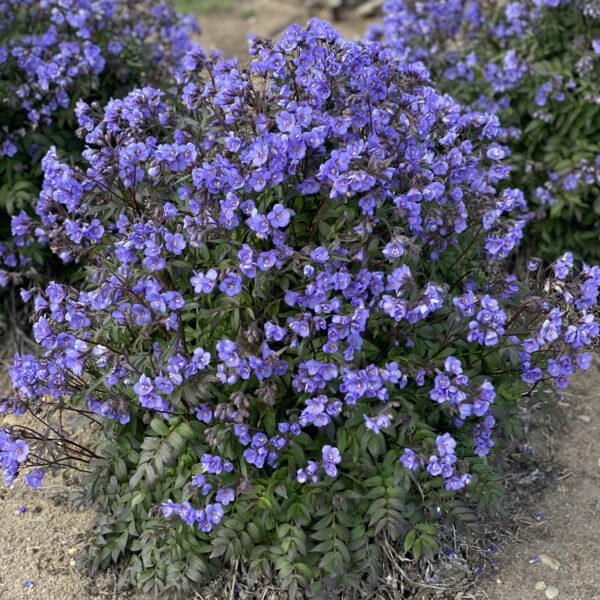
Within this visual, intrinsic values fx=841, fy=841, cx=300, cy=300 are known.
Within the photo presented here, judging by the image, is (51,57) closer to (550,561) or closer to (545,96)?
(545,96)

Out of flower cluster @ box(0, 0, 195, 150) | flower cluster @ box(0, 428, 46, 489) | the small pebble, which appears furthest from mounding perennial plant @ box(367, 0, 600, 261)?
flower cluster @ box(0, 428, 46, 489)

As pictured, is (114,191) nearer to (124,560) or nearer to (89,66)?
(89,66)

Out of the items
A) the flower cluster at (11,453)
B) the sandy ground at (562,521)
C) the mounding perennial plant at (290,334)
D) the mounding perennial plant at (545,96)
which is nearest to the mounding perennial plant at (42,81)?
the mounding perennial plant at (290,334)

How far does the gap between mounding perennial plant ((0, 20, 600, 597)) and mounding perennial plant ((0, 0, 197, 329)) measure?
97cm

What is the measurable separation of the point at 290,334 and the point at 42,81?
1.97 m

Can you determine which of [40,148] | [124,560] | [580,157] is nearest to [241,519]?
[124,560]

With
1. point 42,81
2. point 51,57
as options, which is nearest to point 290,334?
point 42,81

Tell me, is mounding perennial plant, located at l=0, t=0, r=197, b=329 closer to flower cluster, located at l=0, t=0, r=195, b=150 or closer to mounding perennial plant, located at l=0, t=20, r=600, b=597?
flower cluster, located at l=0, t=0, r=195, b=150

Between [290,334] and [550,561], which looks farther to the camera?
[550,561]

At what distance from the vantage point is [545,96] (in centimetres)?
436

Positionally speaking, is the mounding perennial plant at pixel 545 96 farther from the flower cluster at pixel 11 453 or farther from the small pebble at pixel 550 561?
the flower cluster at pixel 11 453

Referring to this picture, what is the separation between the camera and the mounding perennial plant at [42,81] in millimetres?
3957

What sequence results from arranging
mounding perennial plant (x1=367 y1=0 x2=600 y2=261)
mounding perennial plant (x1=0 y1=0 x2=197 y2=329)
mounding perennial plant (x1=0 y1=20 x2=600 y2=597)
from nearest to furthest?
mounding perennial plant (x1=0 y1=20 x2=600 y2=597)
mounding perennial plant (x1=0 y1=0 x2=197 y2=329)
mounding perennial plant (x1=367 y1=0 x2=600 y2=261)

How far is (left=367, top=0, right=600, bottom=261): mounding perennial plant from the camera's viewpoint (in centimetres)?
433
